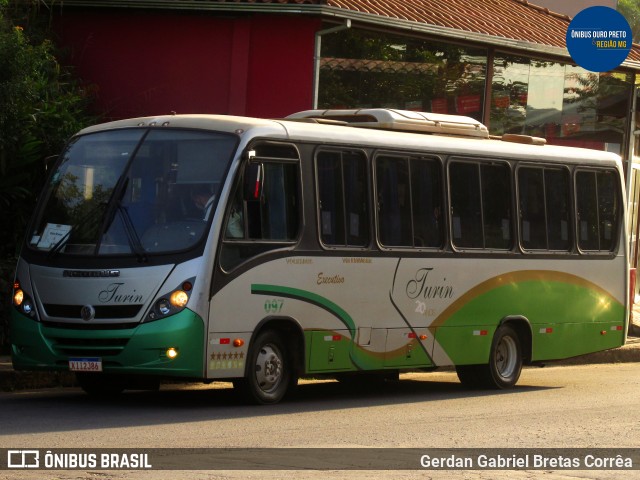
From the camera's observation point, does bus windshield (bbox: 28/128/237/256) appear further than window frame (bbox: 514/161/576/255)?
No

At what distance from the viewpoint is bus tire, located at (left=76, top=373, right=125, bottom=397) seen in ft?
45.1

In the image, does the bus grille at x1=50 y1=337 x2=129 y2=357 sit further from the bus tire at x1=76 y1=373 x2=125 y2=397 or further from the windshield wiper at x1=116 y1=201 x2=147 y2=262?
the bus tire at x1=76 y1=373 x2=125 y2=397

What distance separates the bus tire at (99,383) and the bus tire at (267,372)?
137 centimetres

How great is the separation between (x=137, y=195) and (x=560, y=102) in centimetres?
1560

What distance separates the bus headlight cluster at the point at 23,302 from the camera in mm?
12984

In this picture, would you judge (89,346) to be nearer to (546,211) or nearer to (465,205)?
(465,205)

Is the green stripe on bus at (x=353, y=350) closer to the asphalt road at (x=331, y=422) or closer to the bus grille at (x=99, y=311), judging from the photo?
Answer: the asphalt road at (x=331, y=422)

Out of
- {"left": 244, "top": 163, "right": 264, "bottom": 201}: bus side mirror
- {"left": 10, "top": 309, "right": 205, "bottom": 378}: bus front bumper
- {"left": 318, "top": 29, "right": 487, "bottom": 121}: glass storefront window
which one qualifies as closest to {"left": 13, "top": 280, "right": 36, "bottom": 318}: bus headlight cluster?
{"left": 10, "top": 309, "right": 205, "bottom": 378}: bus front bumper

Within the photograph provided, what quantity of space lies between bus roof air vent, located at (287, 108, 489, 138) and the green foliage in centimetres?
356

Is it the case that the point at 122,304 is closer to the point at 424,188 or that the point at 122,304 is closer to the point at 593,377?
the point at 424,188

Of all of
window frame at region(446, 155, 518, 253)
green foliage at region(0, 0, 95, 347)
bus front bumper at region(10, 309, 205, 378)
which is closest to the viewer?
bus front bumper at region(10, 309, 205, 378)

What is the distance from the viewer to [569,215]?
17.4 metres

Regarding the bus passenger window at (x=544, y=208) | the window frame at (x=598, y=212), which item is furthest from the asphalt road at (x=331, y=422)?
the window frame at (x=598, y=212)

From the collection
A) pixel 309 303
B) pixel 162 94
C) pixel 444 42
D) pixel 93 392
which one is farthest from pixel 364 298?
pixel 444 42
